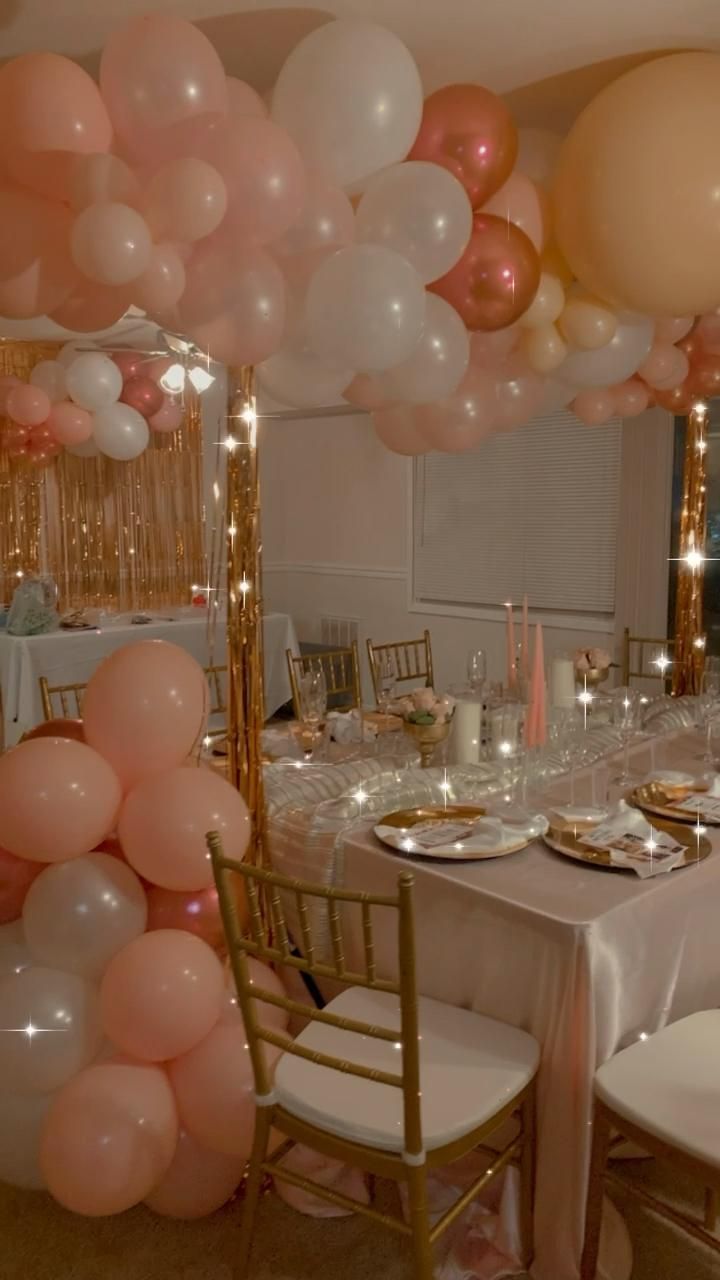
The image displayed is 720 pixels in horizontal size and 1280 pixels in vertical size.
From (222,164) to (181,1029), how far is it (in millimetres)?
1439

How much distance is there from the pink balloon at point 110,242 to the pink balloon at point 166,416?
4.09 m

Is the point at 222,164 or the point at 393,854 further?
the point at 393,854

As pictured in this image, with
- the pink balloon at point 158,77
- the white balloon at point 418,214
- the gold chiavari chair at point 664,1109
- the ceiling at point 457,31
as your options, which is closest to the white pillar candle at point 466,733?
the gold chiavari chair at point 664,1109

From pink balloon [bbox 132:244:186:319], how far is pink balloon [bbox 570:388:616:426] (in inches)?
58.4

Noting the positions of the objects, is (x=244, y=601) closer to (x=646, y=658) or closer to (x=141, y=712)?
(x=141, y=712)

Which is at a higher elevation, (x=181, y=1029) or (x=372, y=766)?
(x=372, y=766)

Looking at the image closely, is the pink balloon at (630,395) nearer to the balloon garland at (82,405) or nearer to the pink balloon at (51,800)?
the pink balloon at (51,800)

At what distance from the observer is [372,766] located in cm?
222

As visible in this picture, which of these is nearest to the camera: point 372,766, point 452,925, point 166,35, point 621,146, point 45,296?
point 166,35

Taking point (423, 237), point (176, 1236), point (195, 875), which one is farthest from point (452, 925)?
point (423, 237)

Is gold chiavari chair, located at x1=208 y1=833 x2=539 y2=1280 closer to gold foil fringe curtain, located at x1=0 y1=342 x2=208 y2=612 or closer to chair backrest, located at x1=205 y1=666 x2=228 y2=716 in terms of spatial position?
chair backrest, located at x1=205 y1=666 x2=228 y2=716

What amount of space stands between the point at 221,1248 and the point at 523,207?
82.1 inches

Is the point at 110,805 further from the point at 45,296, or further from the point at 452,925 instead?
the point at 45,296

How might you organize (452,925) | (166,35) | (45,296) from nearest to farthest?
(166,35) → (45,296) → (452,925)
